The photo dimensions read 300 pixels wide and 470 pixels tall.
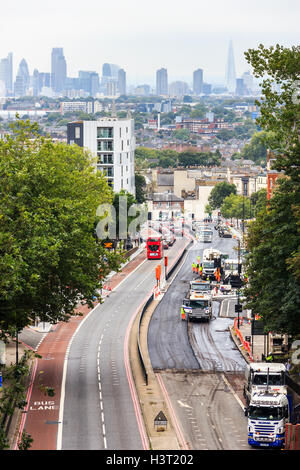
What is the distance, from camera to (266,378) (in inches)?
2078

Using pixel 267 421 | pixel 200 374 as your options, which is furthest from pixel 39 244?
pixel 200 374

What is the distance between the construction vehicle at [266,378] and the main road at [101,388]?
6.13 metres

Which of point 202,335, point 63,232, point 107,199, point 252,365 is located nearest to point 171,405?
point 252,365

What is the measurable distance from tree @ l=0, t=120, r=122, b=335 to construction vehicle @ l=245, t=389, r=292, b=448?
12760mm

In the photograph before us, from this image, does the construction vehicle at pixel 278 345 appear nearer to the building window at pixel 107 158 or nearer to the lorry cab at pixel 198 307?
the lorry cab at pixel 198 307

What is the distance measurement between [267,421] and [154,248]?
7630cm

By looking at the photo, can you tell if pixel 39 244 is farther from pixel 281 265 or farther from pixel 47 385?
pixel 281 265

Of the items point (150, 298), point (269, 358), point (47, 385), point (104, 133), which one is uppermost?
point (104, 133)

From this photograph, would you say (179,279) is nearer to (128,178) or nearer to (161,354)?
(161,354)

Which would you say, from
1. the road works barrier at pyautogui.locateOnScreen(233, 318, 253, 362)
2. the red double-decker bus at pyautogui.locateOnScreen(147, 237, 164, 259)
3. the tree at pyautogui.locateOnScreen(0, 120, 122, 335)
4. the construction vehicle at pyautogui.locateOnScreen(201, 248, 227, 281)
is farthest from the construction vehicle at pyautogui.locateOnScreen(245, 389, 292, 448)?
the red double-decker bus at pyautogui.locateOnScreen(147, 237, 164, 259)

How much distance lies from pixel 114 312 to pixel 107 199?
71.7 feet

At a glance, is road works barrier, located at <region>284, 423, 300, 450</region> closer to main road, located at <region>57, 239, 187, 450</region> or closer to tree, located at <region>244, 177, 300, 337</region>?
main road, located at <region>57, 239, 187, 450</region>

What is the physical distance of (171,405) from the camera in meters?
57.5
